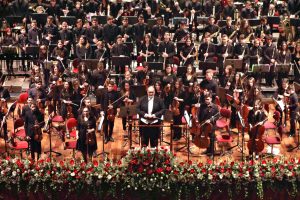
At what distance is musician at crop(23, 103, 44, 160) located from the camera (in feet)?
42.4

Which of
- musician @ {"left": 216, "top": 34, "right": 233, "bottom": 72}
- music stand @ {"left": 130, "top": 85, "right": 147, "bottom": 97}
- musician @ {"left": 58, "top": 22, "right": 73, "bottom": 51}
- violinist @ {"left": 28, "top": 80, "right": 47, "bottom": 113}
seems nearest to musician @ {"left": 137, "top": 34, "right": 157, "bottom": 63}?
musician @ {"left": 216, "top": 34, "right": 233, "bottom": 72}

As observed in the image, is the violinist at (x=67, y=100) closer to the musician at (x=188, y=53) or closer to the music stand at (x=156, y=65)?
the music stand at (x=156, y=65)

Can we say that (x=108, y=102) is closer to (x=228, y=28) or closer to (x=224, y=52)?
(x=224, y=52)

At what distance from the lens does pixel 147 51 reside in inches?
669

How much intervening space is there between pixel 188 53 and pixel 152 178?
18.6ft

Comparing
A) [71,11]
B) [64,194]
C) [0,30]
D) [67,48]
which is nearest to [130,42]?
[67,48]

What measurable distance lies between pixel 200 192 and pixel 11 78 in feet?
25.8

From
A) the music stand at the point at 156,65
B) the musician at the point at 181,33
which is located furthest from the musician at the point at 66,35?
the music stand at the point at 156,65

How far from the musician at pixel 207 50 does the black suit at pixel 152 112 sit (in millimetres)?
3785

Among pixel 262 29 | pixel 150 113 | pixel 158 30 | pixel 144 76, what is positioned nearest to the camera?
pixel 150 113

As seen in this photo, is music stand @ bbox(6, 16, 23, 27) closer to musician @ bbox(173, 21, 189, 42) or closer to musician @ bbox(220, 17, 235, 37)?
musician @ bbox(173, 21, 189, 42)

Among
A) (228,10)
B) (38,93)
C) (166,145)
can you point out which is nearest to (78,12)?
(228,10)

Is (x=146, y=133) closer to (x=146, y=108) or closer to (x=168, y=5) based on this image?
(x=146, y=108)

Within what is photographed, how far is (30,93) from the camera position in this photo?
48.1ft
